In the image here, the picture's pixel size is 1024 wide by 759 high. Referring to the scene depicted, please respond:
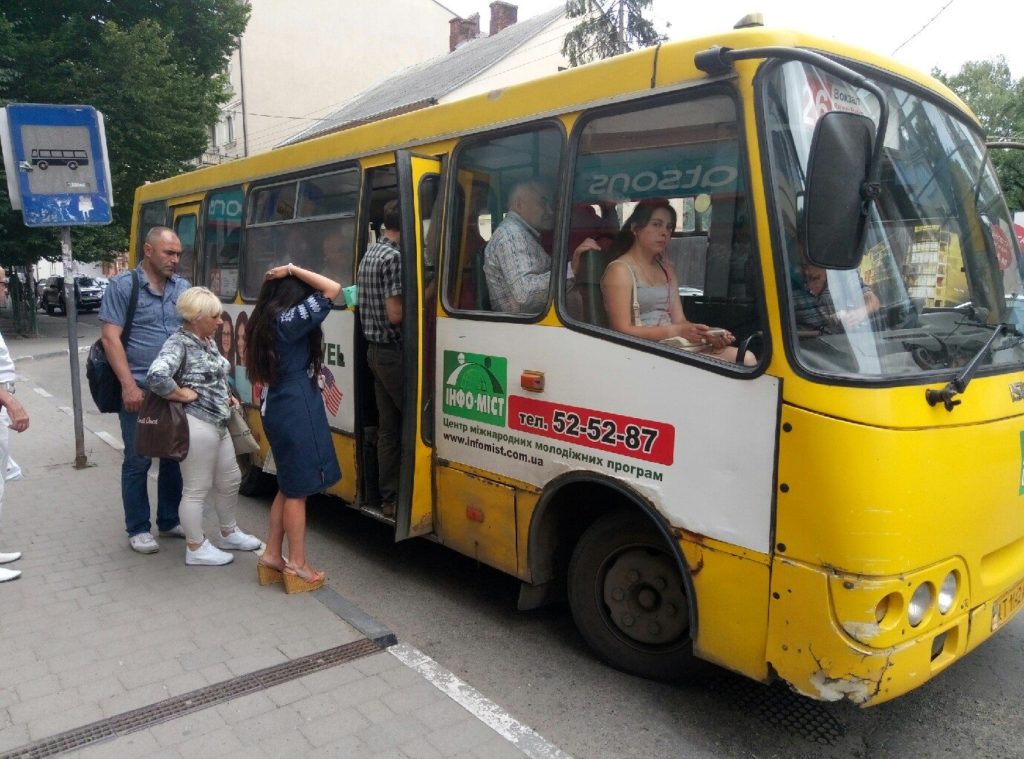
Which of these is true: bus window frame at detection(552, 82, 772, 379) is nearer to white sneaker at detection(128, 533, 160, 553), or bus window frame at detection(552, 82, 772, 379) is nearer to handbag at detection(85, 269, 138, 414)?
handbag at detection(85, 269, 138, 414)

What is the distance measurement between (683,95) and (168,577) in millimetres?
3856

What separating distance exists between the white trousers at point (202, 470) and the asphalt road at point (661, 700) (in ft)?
3.14

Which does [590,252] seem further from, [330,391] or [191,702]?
[191,702]

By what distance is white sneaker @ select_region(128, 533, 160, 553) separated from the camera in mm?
4992

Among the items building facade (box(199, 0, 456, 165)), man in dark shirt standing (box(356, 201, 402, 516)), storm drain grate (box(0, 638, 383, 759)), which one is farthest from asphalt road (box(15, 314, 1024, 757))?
building facade (box(199, 0, 456, 165))

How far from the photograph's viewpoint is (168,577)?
4.62 metres

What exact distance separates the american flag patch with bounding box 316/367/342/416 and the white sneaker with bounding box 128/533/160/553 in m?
1.39

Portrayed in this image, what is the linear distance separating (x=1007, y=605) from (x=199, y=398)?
4.09 meters

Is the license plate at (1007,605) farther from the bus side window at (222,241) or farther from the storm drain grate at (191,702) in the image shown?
the bus side window at (222,241)

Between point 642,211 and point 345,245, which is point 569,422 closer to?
point 642,211

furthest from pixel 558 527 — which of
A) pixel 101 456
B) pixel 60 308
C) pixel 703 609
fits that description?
pixel 60 308

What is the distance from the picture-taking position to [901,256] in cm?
294

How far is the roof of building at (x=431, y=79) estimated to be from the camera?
2559 centimetres

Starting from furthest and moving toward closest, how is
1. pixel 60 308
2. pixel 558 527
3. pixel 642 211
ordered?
pixel 60 308 < pixel 558 527 < pixel 642 211
